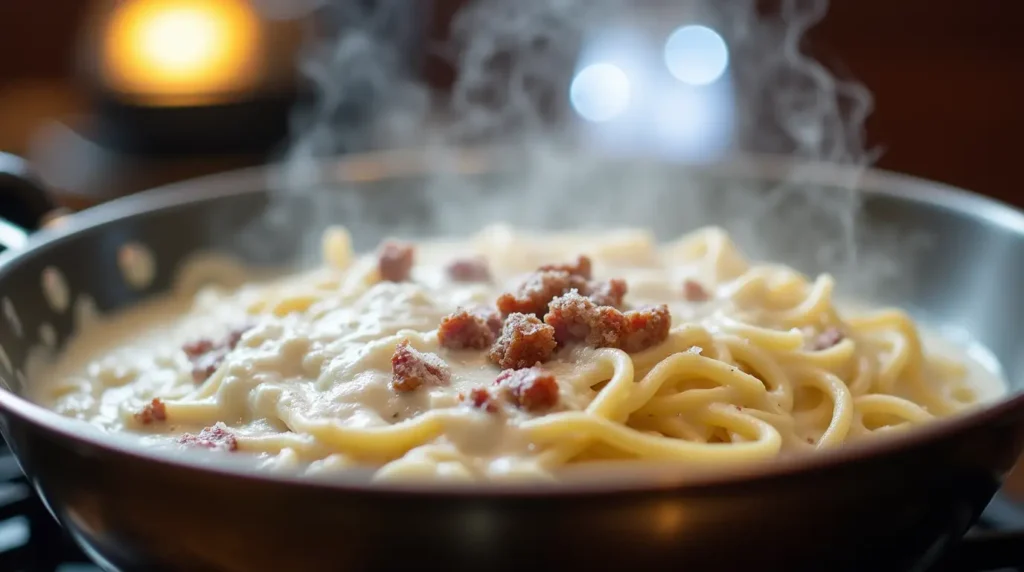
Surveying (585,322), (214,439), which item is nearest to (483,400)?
(585,322)

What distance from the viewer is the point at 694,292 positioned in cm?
198

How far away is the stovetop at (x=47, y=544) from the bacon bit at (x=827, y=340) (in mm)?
407

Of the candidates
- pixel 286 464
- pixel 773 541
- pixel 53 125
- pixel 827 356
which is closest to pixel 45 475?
pixel 286 464

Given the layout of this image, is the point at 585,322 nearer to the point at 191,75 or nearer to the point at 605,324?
the point at 605,324

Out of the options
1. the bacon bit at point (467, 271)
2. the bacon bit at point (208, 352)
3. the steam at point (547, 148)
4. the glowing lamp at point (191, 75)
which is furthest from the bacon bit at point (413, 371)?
the glowing lamp at point (191, 75)

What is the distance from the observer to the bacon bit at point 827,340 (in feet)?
6.15

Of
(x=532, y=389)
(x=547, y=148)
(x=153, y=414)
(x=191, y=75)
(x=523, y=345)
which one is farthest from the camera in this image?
(x=191, y=75)

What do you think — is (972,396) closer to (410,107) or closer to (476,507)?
(476,507)

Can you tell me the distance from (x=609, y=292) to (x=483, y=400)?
459 millimetres

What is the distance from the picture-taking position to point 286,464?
1434mm

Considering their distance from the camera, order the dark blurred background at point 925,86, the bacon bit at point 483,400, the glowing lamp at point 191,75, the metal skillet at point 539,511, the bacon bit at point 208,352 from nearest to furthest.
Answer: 1. the metal skillet at point 539,511
2. the bacon bit at point 483,400
3. the bacon bit at point 208,352
4. the glowing lamp at point 191,75
5. the dark blurred background at point 925,86

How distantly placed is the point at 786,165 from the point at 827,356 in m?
1.02

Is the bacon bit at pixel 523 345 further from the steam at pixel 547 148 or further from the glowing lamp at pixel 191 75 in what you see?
the glowing lamp at pixel 191 75

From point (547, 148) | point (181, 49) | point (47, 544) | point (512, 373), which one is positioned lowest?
point (47, 544)
